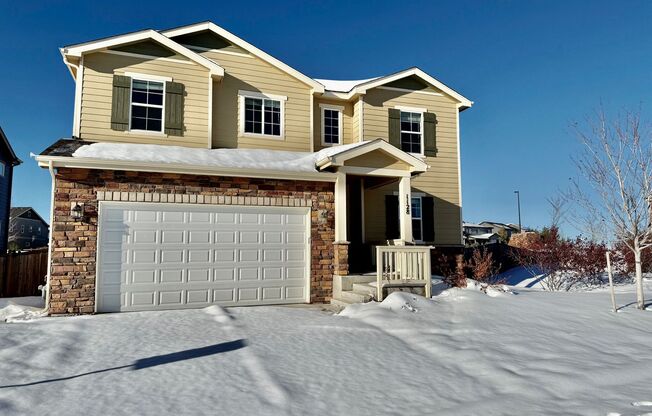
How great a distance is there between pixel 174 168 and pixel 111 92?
3.75 meters

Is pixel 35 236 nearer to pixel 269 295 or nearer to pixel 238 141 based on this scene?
pixel 238 141

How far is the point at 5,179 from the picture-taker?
2142 centimetres

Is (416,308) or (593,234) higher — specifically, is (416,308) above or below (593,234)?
below

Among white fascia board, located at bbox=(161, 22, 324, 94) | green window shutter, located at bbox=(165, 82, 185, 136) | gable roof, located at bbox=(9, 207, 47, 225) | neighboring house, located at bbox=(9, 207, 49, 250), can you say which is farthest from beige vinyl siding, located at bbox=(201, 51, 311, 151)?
gable roof, located at bbox=(9, 207, 47, 225)

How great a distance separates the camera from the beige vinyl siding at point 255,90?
40.9ft

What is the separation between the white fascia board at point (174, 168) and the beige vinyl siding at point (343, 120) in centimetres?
367

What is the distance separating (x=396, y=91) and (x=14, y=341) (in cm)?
1227

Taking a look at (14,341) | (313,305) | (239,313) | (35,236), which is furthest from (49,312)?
(35,236)

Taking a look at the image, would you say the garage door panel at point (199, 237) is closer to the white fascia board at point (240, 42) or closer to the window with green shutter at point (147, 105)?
the window with green shutter at point (147, 105)

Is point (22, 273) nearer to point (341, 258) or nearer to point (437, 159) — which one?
point (341, 258)

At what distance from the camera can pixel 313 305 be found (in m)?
9.88

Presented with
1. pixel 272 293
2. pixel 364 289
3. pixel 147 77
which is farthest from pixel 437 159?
pixel 147 77

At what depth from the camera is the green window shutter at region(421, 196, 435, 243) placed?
47.1ft

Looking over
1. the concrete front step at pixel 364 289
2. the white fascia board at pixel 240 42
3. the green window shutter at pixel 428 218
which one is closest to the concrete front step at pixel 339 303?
the concrete front step at pixel 364 289
